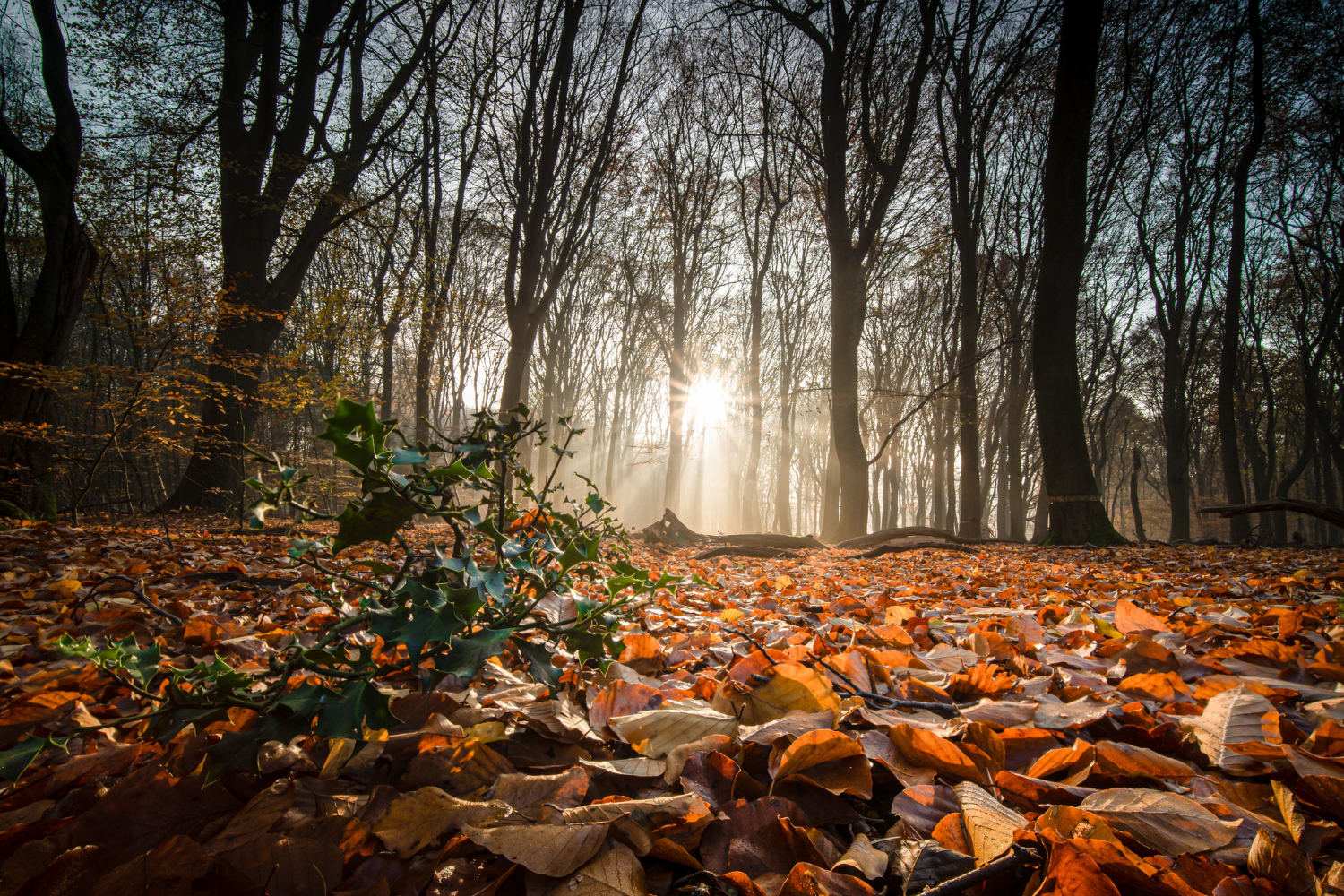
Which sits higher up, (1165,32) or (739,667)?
(1165,32)

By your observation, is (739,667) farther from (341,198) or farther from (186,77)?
(186,77)

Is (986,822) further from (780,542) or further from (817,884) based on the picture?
(780,542)

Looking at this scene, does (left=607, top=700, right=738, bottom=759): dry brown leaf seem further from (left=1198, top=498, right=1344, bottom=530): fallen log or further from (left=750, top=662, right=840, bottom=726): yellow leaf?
(left=1198, top=498, right=1344, bottom=530): fallen log

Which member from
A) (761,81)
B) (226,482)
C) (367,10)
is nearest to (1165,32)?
(761,81)

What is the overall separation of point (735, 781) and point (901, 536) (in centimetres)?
620

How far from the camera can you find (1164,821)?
1.98 feet

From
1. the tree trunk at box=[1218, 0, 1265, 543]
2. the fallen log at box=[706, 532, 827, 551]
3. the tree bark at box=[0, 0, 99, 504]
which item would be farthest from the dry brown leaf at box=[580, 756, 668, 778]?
the tree trunk at box=[1218, 0, 1265, 543]

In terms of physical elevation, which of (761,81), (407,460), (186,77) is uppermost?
(761,81)

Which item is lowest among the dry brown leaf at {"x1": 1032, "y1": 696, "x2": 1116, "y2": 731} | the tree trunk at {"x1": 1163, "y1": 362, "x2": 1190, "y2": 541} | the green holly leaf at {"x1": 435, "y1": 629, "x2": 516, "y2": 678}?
the dry brown leaf at {"x1": 1032, "y1": 696, "x2": 1116, "y2": 731}

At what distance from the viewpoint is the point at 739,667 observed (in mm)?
1147

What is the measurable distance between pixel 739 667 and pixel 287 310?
9636 millimetres

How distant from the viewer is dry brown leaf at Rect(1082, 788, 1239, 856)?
1.91 ft

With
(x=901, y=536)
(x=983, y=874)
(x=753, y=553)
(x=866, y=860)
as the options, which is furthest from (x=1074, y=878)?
(x=901, y=536)

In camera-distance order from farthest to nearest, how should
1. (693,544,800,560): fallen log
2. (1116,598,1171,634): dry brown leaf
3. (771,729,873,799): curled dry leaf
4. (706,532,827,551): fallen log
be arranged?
(706,532,827,551): fallen log → (693,544,800,560): fallen log → (1116,598,1171,634): dry brown leaf → (771,729,873,799): curled dry leaf
